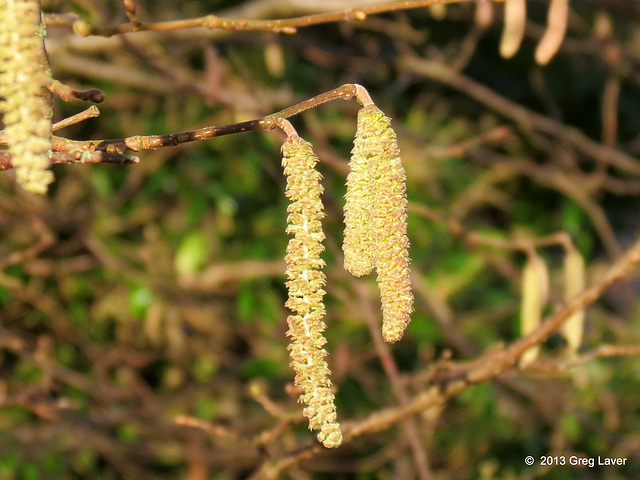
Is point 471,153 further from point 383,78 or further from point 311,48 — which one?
point 383,78

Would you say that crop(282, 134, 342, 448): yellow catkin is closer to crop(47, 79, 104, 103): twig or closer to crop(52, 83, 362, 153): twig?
crop(52, 83, 362, 153): twig

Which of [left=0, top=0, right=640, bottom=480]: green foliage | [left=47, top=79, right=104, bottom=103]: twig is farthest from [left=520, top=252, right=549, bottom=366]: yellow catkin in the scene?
[left=47, top=79, right=104, bottom=103]: twig

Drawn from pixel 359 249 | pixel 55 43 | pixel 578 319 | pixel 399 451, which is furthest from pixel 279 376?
pixel 359 249

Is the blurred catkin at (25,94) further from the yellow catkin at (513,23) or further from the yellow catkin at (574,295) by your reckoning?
the yellow catkin at (574,295)

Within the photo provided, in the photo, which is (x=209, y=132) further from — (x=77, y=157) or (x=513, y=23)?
(x=513, y=23)

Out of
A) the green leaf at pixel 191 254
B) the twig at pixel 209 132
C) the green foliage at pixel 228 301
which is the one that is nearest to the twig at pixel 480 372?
the twig at pixel 209 132
